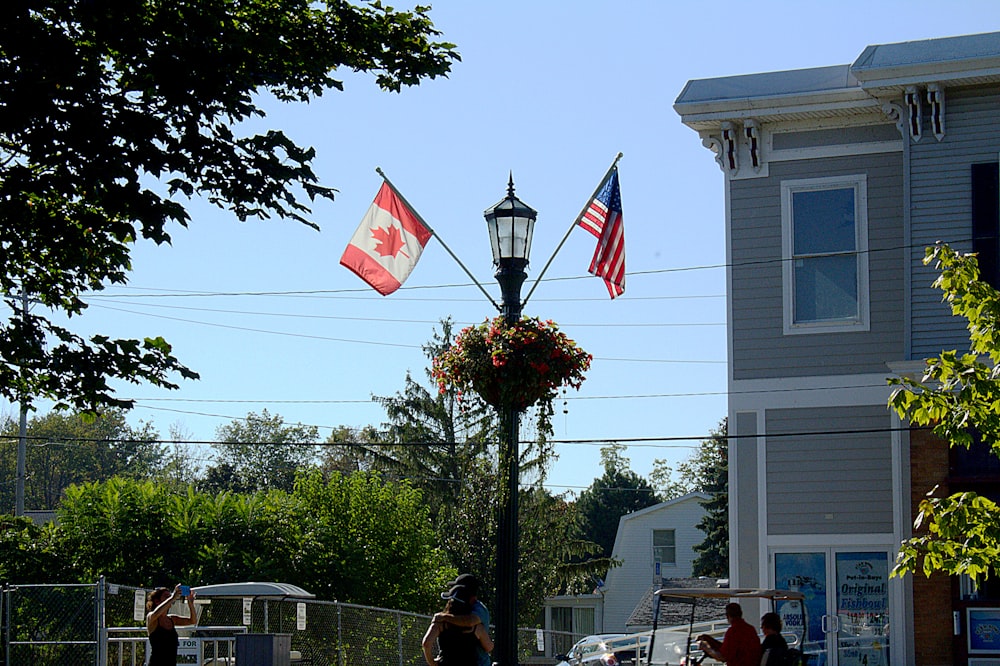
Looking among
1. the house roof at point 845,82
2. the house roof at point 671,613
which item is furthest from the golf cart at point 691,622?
the house roof at point 671,613

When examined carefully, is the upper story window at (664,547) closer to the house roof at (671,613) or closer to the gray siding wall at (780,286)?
the house roof at (671,613)

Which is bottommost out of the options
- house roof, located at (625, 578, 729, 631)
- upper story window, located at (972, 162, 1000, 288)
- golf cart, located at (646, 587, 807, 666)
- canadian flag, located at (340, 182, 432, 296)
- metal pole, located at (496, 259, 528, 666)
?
house roof, located at (625, 578, 729, 631)

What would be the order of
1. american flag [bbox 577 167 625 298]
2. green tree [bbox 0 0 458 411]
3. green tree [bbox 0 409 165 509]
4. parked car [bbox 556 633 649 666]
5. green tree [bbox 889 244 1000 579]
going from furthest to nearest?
green tree [bbox 0 409 165 509] < parked car [bbox 556 633 649 666] < american flag [bbox 577 167 625 298] < green tree [bbox 889 244 1000 579] < green tree [bbox 0 0 458 411]

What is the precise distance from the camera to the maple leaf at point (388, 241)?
15.4 meters

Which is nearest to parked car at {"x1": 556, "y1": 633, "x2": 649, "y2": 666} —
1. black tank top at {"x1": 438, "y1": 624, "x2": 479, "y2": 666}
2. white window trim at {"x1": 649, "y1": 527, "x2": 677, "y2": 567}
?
black tank top at {"x1": 438, "y1": 624, "x2": 479, "y2": 666}

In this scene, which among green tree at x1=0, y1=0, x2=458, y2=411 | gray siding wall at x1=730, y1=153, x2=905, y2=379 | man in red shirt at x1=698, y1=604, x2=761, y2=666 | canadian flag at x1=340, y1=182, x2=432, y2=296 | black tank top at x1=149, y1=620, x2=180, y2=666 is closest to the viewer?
green tree at x1=0, y1=0, x2=458, y2=411

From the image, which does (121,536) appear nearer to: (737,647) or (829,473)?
(829,473)

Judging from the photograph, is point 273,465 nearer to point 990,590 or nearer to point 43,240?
point 990,590

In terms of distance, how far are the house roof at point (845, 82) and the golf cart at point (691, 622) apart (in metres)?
7.29

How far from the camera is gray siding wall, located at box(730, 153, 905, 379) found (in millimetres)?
19641

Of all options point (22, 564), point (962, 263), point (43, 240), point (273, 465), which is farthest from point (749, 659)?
point (273, 465)

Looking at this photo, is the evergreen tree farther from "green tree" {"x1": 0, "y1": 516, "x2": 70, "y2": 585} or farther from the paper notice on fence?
the paper notice on fence

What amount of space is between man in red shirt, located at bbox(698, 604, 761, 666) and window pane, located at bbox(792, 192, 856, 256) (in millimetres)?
8141

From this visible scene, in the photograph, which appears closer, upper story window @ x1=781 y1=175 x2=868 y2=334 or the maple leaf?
the maple leaf
